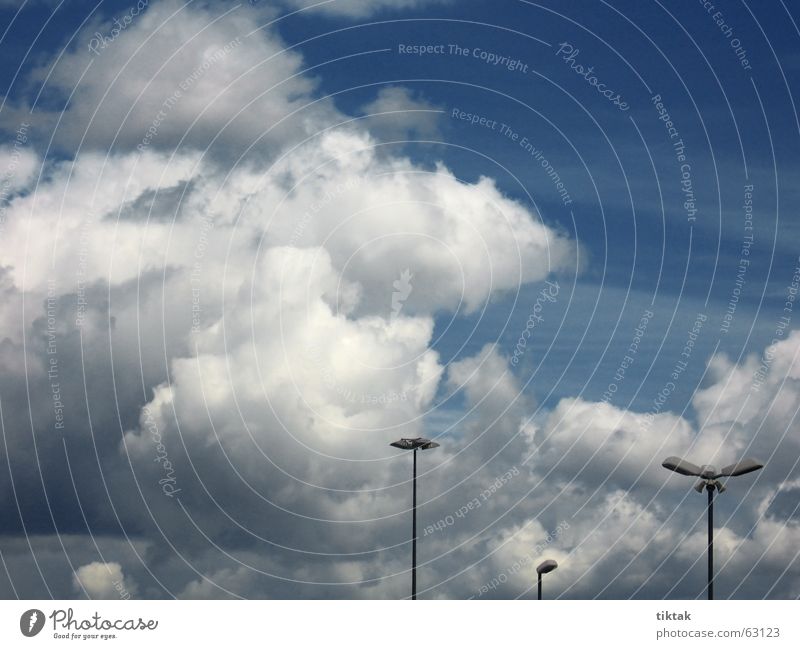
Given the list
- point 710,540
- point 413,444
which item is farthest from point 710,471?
point 413,444

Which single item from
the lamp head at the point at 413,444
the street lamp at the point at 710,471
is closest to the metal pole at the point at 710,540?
the street lamp at the point at 710,471

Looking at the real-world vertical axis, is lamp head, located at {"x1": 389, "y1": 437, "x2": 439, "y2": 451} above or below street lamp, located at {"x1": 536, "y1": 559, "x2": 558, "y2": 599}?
above

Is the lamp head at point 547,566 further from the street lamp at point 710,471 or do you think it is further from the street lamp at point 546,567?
the street lamp at point 710,471

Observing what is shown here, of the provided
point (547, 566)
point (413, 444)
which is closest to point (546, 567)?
point (547, 566)

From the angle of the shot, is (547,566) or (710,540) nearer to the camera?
(710,540)

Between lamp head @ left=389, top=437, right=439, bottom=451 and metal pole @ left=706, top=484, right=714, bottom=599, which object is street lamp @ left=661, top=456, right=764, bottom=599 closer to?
metal pole @ left=706, top=484, right=714, bottom=599

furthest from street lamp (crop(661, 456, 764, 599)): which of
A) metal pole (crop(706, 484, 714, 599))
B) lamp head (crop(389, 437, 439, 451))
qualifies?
lamp head (crop(389, 437, 439, 451))

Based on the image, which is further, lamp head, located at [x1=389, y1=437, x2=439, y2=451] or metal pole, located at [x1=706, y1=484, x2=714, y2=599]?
lamp head, located at [x1=389, y1=437, x2=439, y2=451]

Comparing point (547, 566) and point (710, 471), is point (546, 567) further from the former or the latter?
point (710, 471)
